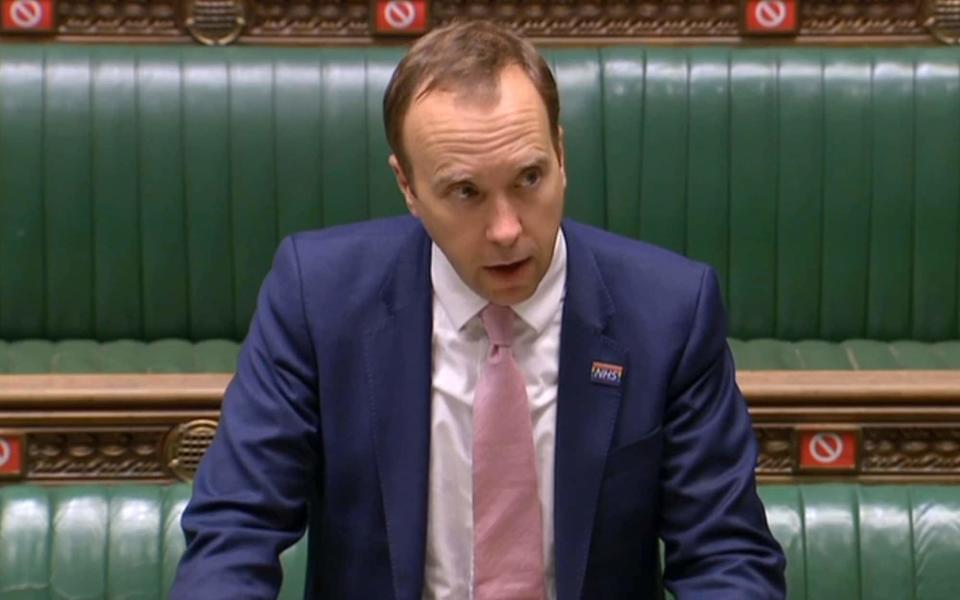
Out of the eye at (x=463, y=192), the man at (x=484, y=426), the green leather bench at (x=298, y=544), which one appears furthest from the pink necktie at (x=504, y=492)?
the green leather bench at (x=298, y=544)

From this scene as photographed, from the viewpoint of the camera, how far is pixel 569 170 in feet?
5.95

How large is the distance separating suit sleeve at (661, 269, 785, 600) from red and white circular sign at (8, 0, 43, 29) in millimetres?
1084

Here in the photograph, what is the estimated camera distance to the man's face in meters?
0.84

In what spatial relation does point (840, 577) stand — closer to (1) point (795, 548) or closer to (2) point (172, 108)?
(1) point (795, 548)

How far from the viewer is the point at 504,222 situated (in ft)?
2.77

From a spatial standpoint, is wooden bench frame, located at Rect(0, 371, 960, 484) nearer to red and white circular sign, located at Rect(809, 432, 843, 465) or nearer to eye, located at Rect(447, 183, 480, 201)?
red and white circular sign, located at Rect(809, 432, 843, 465)

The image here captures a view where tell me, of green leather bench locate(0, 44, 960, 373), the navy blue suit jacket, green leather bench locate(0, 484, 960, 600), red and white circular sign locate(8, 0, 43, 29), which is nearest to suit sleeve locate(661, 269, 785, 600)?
the navy blue suit jacket

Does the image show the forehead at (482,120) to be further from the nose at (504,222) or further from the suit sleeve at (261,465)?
the suit sleeve at (261,465)

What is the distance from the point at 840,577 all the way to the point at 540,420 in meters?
0.49

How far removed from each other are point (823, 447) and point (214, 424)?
49 centimetres

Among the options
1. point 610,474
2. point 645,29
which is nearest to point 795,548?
point 610,474

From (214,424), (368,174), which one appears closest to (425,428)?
(214,424)

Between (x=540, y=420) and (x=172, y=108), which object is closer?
(x=540, y=420)

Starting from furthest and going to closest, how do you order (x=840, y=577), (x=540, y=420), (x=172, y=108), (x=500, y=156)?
(x=172, y=108)
(x=840, y=577)
(x=540, y=420)
(x=500, y=156)
